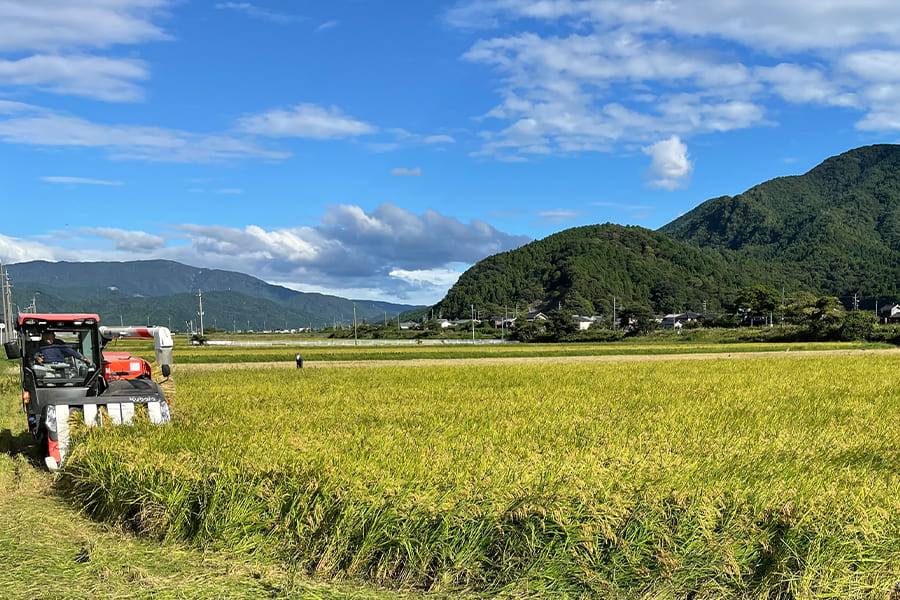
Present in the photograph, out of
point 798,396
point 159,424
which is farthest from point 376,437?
point 798,396

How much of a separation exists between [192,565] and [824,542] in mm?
4842

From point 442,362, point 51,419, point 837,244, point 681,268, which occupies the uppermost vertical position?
point 837,244

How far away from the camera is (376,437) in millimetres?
7215

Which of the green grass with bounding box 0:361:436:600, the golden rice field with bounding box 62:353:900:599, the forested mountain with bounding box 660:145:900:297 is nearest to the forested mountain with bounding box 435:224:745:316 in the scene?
the forested mountain with bounding box 660:145:900:297

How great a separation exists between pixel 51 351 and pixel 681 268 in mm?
162479

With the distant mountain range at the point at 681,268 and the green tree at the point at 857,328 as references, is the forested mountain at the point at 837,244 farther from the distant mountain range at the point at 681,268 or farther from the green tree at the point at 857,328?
the green tree at the point at 857,328

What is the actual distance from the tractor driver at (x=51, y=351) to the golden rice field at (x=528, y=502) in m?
2.22

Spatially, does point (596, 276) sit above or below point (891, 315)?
above

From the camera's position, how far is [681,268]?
158m

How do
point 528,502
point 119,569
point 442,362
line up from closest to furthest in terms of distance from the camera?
point 528,502
point 119,569
point 442,362

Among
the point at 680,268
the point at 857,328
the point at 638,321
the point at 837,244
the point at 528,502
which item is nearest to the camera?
the point at 528,502

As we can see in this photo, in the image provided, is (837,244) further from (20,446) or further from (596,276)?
(20,446)

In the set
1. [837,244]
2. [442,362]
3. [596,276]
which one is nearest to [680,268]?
[596,276]

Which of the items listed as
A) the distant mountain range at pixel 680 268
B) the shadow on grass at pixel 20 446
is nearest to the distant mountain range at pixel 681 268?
the distant mountain range at pixel 680 268
